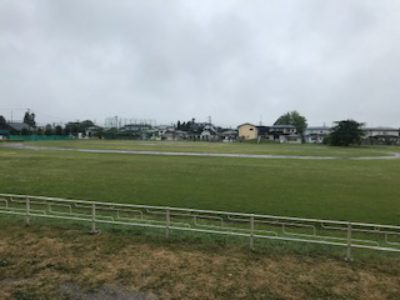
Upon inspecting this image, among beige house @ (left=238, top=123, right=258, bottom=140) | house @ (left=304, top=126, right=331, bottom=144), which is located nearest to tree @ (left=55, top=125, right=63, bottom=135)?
beige house @ (left=238, top=123, right=258, bottom=140)

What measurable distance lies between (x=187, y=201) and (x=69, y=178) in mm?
8353

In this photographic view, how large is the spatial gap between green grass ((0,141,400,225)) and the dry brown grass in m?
5.39

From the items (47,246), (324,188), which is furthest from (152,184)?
(47,246)

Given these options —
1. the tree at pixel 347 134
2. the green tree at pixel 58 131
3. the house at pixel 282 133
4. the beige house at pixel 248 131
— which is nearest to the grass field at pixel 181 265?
the tree at pixel 347 134

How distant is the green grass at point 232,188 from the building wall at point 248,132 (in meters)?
85.1

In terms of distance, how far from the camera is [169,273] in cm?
558

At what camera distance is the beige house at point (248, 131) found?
353ft

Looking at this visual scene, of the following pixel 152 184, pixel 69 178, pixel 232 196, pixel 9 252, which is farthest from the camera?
pixel 69 178

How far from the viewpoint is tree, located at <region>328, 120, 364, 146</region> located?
227 ft

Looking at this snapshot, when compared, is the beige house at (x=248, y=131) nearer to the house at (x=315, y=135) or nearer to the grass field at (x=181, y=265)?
the house at (x=315, y=135)

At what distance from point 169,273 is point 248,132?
105 m

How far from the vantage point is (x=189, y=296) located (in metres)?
4.84

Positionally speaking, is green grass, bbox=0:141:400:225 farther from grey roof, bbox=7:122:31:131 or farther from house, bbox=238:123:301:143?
grey roof, bbox=7:122:31:131

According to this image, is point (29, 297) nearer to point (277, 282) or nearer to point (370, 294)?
point (277, 282)
